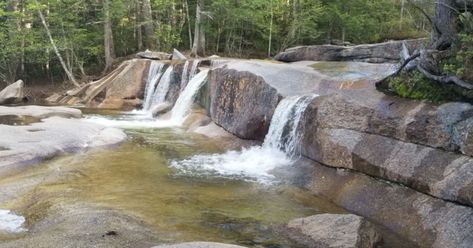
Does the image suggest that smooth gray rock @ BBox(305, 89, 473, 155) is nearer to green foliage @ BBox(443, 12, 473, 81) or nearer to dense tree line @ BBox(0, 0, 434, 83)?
green foliage @ BBox(443, 12, 473, 81)

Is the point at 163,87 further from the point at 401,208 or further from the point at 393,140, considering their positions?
the point at 401,208

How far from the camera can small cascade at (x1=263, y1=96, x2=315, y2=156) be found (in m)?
10.5

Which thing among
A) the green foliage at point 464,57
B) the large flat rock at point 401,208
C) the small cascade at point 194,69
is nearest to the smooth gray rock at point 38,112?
the small cascade at point 194,69

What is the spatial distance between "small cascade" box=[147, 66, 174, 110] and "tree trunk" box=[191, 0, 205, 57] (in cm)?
399

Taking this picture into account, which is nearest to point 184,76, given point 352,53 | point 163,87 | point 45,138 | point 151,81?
point 163,87

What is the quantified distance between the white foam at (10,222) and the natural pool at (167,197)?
4.6 inches

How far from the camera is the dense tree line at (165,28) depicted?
23.9m

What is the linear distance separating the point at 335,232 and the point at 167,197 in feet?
9.84

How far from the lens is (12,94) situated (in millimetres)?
21672

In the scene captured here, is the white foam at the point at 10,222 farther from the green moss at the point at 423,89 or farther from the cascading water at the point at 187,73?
the cascading water at the point at 187,73

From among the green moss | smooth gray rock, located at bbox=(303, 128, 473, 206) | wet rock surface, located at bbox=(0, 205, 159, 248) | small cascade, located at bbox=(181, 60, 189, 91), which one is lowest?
wet rock surface, located at bbox=(0, 205, 159, 248)

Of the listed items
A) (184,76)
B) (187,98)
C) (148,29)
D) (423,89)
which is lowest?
(187,98)

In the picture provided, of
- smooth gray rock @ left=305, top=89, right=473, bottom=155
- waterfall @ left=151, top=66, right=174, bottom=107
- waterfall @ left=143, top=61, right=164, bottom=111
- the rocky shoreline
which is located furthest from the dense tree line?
smooth gray rock @ left=305, top=89, right=473, bottom=155

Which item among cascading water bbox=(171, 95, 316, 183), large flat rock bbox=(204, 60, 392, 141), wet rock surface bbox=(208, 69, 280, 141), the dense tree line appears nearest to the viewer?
cascading water bbox=(171, 95, 316, 183)
